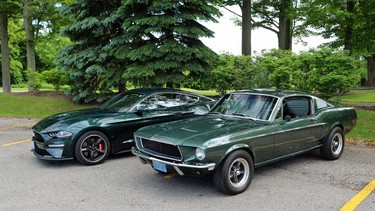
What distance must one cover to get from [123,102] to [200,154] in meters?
3.50

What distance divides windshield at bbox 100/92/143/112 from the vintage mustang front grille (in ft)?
6.69

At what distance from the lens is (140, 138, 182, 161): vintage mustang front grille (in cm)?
447

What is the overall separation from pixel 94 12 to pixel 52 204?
11492 millimetres

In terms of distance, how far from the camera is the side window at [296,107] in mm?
5609

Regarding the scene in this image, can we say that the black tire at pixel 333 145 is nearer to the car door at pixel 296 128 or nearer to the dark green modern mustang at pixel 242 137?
the dark green modern mustang at pixel 242 137

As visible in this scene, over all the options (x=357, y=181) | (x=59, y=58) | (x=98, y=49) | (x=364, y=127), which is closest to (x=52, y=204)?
(x=357, y=181)

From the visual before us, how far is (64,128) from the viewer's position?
→ 5914 mm

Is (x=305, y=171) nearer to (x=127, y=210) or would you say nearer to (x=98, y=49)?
(x=127, y=210)

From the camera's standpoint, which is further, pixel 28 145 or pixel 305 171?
pixel 28 145

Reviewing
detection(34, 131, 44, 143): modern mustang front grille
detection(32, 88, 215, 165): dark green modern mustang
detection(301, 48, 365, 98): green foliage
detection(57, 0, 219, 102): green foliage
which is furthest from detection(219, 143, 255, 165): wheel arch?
detection(57, 0, 219, 102): green foliage

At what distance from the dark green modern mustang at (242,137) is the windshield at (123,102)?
184 centimetres

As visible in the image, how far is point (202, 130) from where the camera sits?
4.71 metres

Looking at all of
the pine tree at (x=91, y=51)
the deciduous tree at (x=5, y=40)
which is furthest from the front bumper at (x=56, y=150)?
the deciduous tree at (x=5, y=40)

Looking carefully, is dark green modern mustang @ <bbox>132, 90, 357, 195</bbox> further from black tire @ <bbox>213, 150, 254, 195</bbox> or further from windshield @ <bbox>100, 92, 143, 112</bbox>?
windshield @ <bbox>100, 92, 143, 112</bbox>
